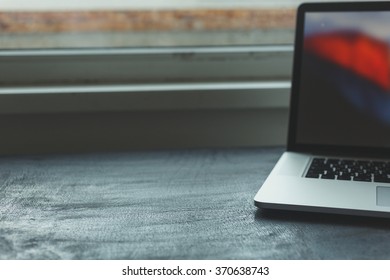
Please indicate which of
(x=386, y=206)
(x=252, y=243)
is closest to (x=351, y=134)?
(x=386, y=206)

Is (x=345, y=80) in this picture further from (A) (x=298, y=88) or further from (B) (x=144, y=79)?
(B) (x=144, y=79)

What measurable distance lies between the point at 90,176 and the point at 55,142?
20cm

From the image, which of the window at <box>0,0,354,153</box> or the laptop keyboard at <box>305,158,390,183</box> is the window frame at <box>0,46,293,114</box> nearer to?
the window at <box>0,0,354,153</box>

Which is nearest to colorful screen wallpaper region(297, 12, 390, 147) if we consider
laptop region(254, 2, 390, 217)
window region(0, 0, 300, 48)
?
laptop region(254, 2, 390, 217)

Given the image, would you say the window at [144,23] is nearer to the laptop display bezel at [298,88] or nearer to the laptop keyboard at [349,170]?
the laptop display bezel at [298,88]

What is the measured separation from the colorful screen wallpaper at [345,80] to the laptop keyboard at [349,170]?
58mm

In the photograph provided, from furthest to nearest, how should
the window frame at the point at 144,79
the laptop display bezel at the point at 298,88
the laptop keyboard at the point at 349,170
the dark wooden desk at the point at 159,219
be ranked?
the window frame at the point at 144,79 → the laptop display bezel at the point at 298,88 → the laptop keyboard at the point at 349,170 → the dark wooden desk at the point at 159,219

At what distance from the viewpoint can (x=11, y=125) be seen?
1.00 metres

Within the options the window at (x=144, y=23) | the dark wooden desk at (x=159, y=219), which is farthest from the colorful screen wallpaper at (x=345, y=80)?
the window at (x=144, y=23)

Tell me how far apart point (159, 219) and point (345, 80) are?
391 mm

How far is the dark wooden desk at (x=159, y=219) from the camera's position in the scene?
59 cm

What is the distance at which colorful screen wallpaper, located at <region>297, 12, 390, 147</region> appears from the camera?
864mm

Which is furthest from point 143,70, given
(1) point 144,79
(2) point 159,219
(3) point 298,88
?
(2) point 159,219

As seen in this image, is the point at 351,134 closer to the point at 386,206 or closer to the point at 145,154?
the point at 386,206
